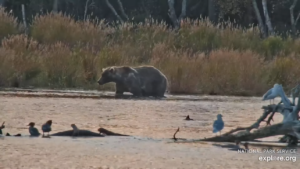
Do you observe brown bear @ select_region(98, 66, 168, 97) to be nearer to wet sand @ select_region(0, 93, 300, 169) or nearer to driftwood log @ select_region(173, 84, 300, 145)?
wet sand @ select_region(0, 93, 300, 169)

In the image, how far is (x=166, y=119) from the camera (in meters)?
12.4

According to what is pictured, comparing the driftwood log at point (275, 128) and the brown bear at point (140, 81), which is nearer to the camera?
the driftwood log at point (275, 128)

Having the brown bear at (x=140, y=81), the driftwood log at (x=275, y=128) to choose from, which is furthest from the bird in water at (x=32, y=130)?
the brown bear at (x=140, y=81)

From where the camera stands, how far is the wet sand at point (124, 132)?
7.84 metres

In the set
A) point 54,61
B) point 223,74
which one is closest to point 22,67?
point 54,61

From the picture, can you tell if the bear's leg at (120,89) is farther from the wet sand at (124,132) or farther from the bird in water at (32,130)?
the bird in water at (32,130)

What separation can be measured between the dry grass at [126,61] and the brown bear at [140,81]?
1.50m

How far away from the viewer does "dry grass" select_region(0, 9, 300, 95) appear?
20.6 m

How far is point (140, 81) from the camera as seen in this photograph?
749 inches

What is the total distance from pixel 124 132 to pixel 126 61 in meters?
12.0

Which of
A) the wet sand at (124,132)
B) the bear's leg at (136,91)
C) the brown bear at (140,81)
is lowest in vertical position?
the wet sand at (124,132)

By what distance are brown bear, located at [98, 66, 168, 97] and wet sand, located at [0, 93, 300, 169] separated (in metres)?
2.12

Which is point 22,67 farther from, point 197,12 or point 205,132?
point 197,12

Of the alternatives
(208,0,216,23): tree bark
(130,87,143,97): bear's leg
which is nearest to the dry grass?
(130,87,143,97): bear's leg
